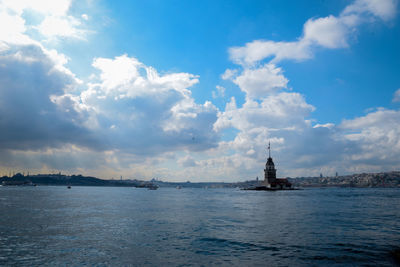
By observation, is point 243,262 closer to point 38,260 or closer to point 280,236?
point 280,236

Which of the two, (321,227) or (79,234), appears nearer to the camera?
(79,234)

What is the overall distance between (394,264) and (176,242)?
1785cm

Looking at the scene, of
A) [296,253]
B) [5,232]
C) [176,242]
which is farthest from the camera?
[5,232]

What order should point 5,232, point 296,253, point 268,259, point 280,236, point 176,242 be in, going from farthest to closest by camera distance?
1. point 5,232
2. point 280,236
3. point 176,242
4. point 296,253
5. point 268,259

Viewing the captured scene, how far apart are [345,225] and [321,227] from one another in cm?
440

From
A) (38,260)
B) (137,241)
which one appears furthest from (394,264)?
(38,260)

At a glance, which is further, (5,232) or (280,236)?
(5,232)

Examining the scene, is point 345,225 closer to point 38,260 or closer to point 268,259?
point 268,259

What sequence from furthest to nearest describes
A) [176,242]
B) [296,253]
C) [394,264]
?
[176,242]
[296,253]
[394,264]

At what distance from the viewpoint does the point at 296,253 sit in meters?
22.3

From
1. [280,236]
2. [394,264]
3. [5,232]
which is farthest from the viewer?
[5,232]

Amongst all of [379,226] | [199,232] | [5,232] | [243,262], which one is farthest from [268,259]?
[5,232]

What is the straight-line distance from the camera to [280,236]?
29.2 metres

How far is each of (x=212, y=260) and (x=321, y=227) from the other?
20.5m
